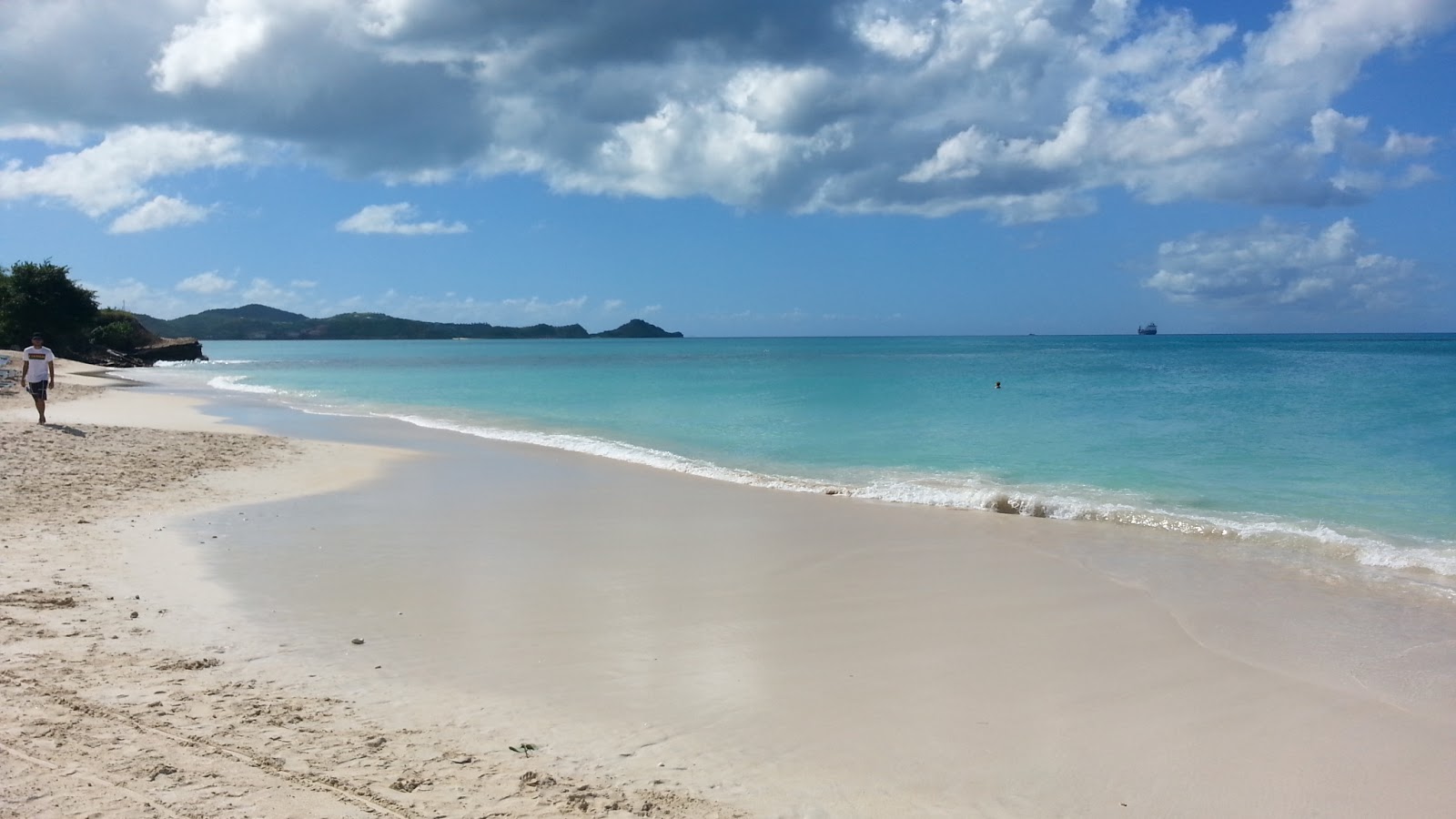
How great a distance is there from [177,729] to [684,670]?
2.85 m

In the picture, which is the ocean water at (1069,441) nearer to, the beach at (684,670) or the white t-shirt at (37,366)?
the beach at (684,670)

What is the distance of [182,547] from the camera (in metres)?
8.95

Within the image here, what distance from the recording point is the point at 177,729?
4.68 meters

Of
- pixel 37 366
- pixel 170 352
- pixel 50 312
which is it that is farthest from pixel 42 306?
pixel 37 366

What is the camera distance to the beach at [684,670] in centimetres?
436

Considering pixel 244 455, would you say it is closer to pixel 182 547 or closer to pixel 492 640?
pixel 182 547

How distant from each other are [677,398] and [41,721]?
31.2m

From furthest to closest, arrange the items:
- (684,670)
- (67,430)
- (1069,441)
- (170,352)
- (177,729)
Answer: (170,352) < (1069,441) < (67,430) < (684,670) < (177,729)

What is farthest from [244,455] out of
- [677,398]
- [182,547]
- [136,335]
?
[136,335]

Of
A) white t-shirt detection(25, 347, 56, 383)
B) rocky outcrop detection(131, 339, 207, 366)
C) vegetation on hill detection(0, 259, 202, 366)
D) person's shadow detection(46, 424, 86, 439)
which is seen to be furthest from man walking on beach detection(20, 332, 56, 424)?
rocky outcrop detection(131, 339, 207, 366)

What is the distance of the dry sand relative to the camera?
4.03 meters

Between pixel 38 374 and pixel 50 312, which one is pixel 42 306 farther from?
pixel 38 374

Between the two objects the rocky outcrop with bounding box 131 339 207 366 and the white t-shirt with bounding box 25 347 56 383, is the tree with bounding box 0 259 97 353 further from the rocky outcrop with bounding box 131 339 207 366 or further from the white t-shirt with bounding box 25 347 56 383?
the white t-shirt with bounding box 25 347 56 383

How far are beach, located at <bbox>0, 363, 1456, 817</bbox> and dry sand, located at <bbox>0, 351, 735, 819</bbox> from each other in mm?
21
